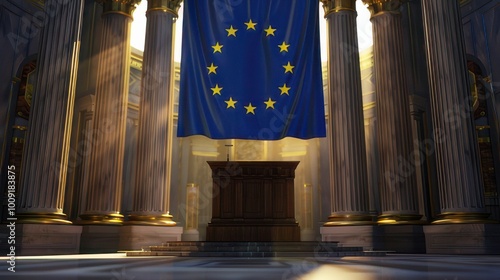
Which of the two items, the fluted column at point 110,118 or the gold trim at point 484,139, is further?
the gold trim at point 484,139

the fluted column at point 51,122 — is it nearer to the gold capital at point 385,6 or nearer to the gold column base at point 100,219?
the gold column base at point 100,219

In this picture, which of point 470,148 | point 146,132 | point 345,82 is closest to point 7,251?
point 146,132

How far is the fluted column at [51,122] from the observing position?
27.9 feet

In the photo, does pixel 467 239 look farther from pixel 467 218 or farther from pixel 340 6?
pixel 340 6

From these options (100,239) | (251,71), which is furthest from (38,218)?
(251,71)

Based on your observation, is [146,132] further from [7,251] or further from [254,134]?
[7,251]

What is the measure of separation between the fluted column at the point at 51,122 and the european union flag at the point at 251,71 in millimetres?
2690

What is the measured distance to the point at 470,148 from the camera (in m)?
8.80

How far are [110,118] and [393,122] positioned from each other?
7592 millimetres

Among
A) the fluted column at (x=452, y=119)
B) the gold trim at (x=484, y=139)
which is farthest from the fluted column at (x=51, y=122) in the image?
the gold trim at (x=484, y=139)

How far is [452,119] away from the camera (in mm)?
9055

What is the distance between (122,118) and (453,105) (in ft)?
27.3

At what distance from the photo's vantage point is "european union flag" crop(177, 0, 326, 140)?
10.4 meters

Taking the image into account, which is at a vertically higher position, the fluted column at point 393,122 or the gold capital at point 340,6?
the gold capital at point 340,6
